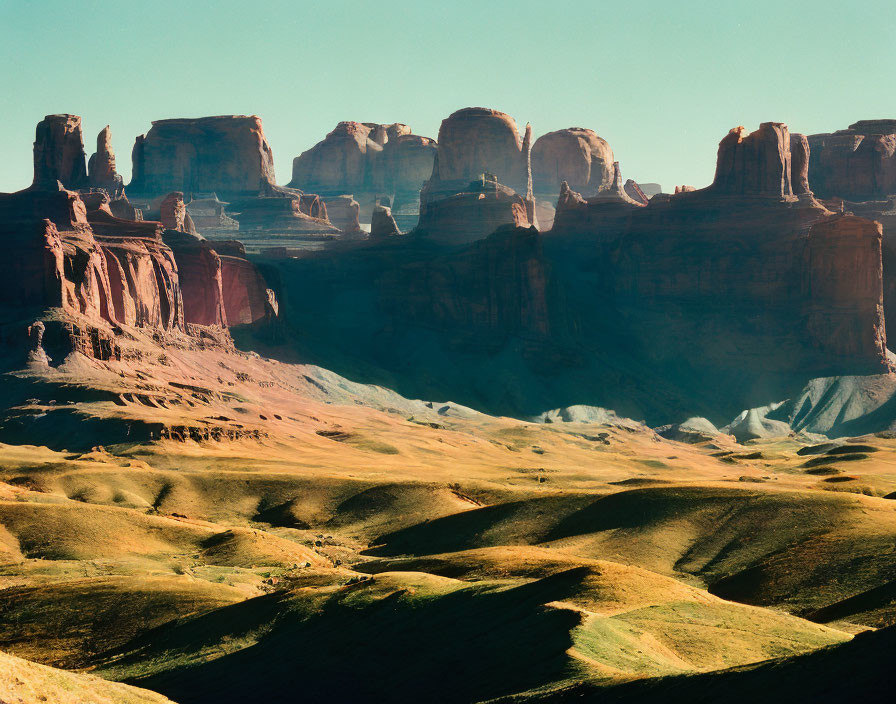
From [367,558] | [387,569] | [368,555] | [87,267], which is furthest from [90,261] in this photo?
[387,569]

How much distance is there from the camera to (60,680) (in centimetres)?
4341

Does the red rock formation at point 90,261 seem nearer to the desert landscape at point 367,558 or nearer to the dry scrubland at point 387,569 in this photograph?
the desert landscape at point 367,558

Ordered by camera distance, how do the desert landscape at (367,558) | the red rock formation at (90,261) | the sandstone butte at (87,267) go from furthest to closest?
the red rock formation at (90,261), the sandstone butte at (87,267), the desert landscape at (367,558)

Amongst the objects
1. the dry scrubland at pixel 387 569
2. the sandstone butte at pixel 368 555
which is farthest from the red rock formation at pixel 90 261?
the dry scrubland at pixel 387 569

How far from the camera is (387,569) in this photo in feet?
261

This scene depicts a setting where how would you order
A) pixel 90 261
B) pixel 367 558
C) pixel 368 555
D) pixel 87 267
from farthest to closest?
pixel 90 261, pixel 87 267, pixel 368 555, pixel 367 558

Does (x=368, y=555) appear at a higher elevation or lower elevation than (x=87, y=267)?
lower

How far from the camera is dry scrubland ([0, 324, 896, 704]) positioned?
4972 cm

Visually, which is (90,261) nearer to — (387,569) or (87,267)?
(87,267)

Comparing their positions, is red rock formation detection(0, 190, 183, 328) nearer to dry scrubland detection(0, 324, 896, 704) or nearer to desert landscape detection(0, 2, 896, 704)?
desert landscape detection(0, 2, 896, 704)

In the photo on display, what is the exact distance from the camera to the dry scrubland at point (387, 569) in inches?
1957

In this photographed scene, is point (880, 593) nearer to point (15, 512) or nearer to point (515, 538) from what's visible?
point (515, 538)

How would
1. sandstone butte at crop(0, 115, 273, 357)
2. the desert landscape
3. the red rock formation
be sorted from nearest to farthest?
the desert landscape, sandstone butte at crop(0, 115, 273, 357), the red rock formation

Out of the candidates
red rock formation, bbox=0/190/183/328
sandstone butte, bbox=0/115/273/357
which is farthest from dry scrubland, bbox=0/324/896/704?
red rock formation, bbox=0/190/183/328
